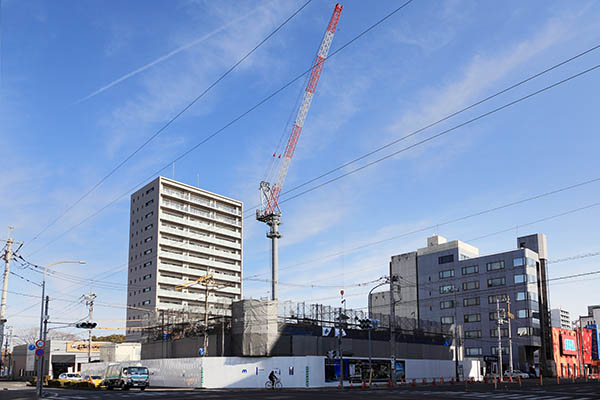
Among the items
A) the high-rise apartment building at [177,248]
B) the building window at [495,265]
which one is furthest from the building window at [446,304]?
the high-rise apartment building at [177,248]

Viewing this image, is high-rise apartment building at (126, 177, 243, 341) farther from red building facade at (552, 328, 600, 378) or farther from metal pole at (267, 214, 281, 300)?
red building facade at (552, 328, 600, 378)

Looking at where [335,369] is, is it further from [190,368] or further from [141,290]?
[141,290]

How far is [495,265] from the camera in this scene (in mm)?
121500

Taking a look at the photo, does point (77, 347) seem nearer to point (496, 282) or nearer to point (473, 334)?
point (473, 334)

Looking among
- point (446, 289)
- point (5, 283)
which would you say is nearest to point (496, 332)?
point (446, 289)

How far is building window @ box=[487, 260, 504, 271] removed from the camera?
120 meters

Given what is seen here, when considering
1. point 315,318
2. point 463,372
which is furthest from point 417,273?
point 315,318

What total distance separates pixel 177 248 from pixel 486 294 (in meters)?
71.7

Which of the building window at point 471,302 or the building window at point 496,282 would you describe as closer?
the building window at point 496,282

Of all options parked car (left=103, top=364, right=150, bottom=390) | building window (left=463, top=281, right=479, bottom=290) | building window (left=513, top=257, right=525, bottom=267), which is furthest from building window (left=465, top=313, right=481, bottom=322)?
parked car (left=103, top=364, right=150, bottom=390)

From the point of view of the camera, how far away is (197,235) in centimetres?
14138

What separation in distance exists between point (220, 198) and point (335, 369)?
93916 mm

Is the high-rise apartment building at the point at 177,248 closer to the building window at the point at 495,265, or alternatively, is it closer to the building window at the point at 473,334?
the building window at the point at 473,334

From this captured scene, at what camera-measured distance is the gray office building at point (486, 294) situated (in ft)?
382
